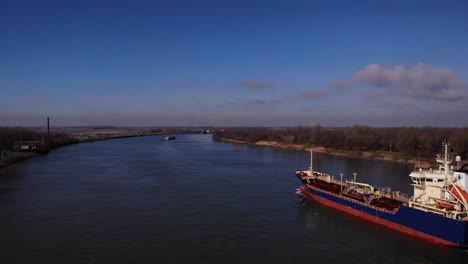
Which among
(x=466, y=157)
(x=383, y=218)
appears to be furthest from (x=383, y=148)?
(x=383, y=218)

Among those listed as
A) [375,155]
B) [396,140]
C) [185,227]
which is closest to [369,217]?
[185,227]

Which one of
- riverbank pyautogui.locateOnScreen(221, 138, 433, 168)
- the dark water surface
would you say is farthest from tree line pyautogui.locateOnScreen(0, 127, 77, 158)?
riverbank pyautogui.locateOnScreen(221, 138, 433, 168)

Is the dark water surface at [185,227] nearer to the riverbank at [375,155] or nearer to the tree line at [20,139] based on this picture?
the riverbank at [375,155]

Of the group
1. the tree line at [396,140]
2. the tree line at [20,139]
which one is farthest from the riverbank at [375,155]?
the tree line at [20,139]

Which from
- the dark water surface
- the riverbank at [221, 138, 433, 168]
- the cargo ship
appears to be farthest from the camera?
the riverbank at [221, 138, 433, 168]

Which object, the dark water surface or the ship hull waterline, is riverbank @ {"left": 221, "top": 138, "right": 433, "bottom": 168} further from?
the ship hull waterline

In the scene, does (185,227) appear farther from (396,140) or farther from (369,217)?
(396,140)

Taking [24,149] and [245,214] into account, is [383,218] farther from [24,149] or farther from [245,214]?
[24,149]

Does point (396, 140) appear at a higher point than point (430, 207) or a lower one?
higher

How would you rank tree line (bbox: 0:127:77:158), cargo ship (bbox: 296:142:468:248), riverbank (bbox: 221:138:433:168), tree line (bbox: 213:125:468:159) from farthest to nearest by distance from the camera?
tree line (bbox: 0:127:77:158), tree line (bbox: 213:125:468:159), riverbank (bbox: 221:138:433:168), cargo ship (bbox: 296:142:468:248)
